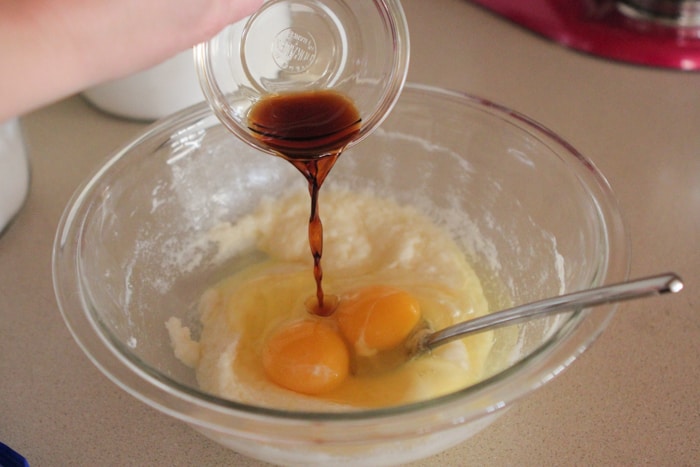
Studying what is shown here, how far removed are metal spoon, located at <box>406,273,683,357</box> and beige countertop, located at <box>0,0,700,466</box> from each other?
0.65 feet

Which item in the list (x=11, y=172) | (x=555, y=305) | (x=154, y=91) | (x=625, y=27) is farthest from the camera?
(x=625, y=27)

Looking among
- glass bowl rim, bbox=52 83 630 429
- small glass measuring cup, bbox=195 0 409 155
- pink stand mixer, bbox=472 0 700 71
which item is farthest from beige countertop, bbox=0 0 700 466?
small glass measuring cup, bbox=195 0 409 155

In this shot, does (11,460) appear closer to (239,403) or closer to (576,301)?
(239,403)

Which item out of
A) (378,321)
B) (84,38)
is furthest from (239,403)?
(84,38)

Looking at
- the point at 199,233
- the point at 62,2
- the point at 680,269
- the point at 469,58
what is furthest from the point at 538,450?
the point at 469,58

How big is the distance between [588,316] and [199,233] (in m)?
0.89

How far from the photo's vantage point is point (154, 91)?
5.95ft

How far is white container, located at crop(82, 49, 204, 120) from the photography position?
5.73 ft

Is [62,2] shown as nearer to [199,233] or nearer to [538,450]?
[199,233]

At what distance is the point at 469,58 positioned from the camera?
7.27 feet

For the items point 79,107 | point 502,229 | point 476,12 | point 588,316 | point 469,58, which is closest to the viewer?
point 588,316

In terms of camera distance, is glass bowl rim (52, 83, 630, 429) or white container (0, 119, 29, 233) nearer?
glass bowl rim (52, 83, 630, 429)

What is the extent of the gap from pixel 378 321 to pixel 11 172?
0.97 m

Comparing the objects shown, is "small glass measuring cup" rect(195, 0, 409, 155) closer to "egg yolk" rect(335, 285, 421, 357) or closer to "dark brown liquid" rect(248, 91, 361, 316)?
"dark brown liquid" rect(248, 91, 361, 316)
